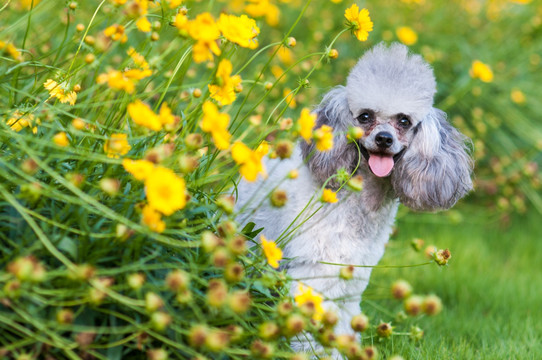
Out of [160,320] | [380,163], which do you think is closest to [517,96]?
[380,163]

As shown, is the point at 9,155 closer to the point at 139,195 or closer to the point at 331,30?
the point at 139,195

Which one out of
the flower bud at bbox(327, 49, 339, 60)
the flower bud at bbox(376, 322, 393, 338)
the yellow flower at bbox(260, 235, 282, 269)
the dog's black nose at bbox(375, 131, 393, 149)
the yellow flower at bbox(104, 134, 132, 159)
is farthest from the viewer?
the dog's black nose at bbox(375, 131, 393, 149)

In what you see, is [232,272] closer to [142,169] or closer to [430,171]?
[142,169]

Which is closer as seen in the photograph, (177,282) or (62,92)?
(177,282)

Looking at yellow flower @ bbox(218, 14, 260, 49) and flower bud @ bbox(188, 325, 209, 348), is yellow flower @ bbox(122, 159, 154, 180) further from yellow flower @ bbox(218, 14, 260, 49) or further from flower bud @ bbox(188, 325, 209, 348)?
yellow flower @ bbox(218, 14, 260, 49)

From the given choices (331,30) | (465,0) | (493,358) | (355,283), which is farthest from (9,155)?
(465,0)

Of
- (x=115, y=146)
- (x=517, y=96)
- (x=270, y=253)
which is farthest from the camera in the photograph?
(x=517, y=96)

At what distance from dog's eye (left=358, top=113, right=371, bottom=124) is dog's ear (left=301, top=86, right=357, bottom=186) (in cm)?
4

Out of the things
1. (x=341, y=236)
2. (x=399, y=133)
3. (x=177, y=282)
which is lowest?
(x=341, y=236)

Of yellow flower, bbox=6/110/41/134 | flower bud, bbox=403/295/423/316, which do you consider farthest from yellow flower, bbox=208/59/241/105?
flower bud, bbox=403/295/423/316

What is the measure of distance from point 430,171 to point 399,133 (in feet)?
0.56

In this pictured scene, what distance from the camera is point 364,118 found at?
6.92ft

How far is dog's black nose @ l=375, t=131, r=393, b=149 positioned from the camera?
1979 millimetres

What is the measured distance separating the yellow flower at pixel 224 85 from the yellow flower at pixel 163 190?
15.4 inches
